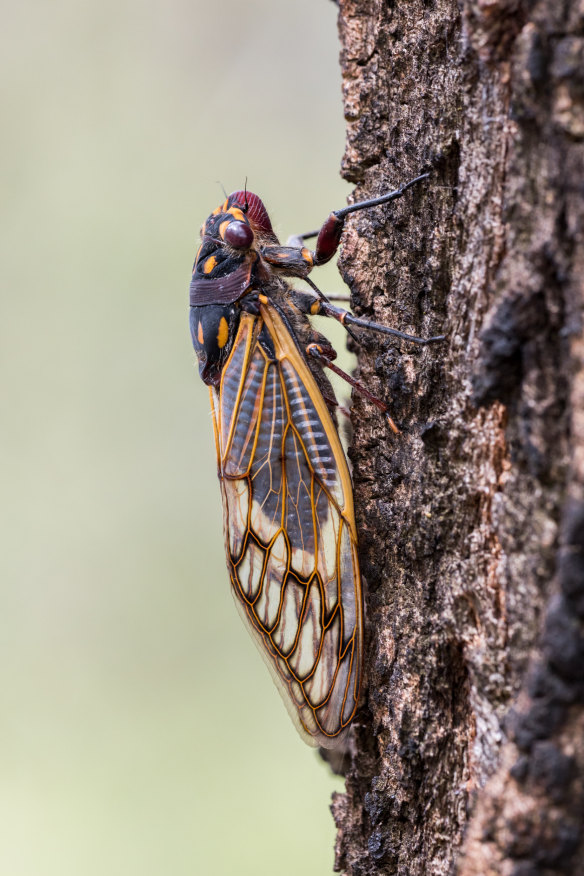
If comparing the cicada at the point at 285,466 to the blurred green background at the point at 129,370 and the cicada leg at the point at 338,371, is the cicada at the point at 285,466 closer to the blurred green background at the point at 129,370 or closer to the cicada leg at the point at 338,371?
the cicada leg at the point at 338,371

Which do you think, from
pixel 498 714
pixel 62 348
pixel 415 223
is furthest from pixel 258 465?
pixel 62 348

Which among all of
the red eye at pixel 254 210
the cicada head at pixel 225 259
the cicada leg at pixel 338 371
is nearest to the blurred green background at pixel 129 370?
the red eye at pixel 254 210

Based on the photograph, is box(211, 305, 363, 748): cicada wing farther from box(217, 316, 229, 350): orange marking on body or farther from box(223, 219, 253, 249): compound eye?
box(223, 219, 253, 249): compound eye

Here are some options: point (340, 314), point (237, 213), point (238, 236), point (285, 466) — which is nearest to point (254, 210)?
point (237, 213)

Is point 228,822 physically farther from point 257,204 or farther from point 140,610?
point 257,204

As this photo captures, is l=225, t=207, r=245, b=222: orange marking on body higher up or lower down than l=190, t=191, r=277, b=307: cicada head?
higher up

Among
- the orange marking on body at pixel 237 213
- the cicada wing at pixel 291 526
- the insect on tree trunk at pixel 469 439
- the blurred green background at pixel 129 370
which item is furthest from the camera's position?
the blurred green background at pixel 129 370

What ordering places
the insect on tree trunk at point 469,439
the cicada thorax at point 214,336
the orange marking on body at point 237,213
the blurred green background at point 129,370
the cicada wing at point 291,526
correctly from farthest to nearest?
the blurred green background at point 129,370, the orange marking on body at point 237,213, the cicada thorax at point 214,336, the cicada wing at point 291,526, the insect on tree trunk at point 469,439

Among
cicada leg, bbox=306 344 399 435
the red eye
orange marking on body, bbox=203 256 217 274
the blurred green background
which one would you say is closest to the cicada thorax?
orange marking on body, bbox=203 256 217 274
